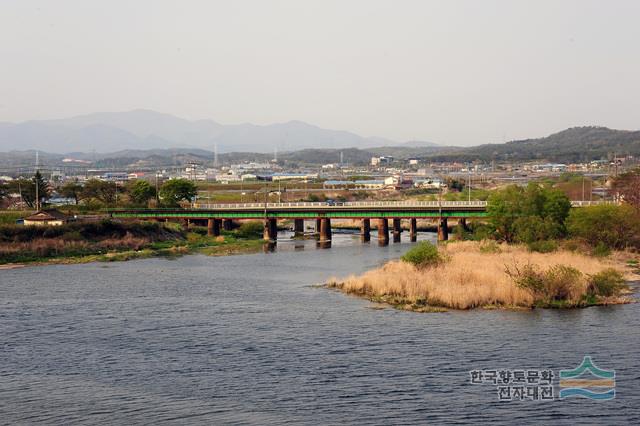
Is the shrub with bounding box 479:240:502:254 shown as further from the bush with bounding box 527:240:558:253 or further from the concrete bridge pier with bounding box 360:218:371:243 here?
the concrete bridge pier with bounding box 360:218:371:243

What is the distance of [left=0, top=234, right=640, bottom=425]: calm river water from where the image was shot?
104 ft

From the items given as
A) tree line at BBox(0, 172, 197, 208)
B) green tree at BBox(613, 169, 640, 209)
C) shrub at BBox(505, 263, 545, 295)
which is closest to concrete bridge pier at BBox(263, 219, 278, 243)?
tree line at BBox(0, 172, 197, 208)

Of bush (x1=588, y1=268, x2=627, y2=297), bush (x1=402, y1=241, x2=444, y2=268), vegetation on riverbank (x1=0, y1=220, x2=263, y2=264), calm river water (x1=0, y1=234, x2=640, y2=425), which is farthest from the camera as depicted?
vegetation on riverbank (x1=0, y1=220, x2=263, y2=264)

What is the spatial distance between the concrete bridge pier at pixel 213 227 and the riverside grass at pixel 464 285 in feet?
158

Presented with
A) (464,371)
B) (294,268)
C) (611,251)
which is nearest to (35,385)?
(464,371)

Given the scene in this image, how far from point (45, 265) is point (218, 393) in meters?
47.1

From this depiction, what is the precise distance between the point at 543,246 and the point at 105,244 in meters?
44.2

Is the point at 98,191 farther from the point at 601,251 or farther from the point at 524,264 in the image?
the point at 524,264

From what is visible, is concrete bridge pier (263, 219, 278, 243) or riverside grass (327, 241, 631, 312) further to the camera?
concrete bridge pier (263, 219, 278, 243)

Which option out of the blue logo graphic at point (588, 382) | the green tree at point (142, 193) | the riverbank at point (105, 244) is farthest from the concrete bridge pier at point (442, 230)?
the blue logo graphic at point (588, 382)

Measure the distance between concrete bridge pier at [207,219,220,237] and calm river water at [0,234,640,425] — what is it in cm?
4768

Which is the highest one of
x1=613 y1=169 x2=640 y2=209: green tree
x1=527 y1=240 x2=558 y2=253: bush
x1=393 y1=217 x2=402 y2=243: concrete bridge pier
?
x1=613 y1=169 x2=640 y2=209: green tree

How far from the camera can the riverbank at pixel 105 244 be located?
8075 centimetres

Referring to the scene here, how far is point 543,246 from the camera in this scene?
72125 millimetres
